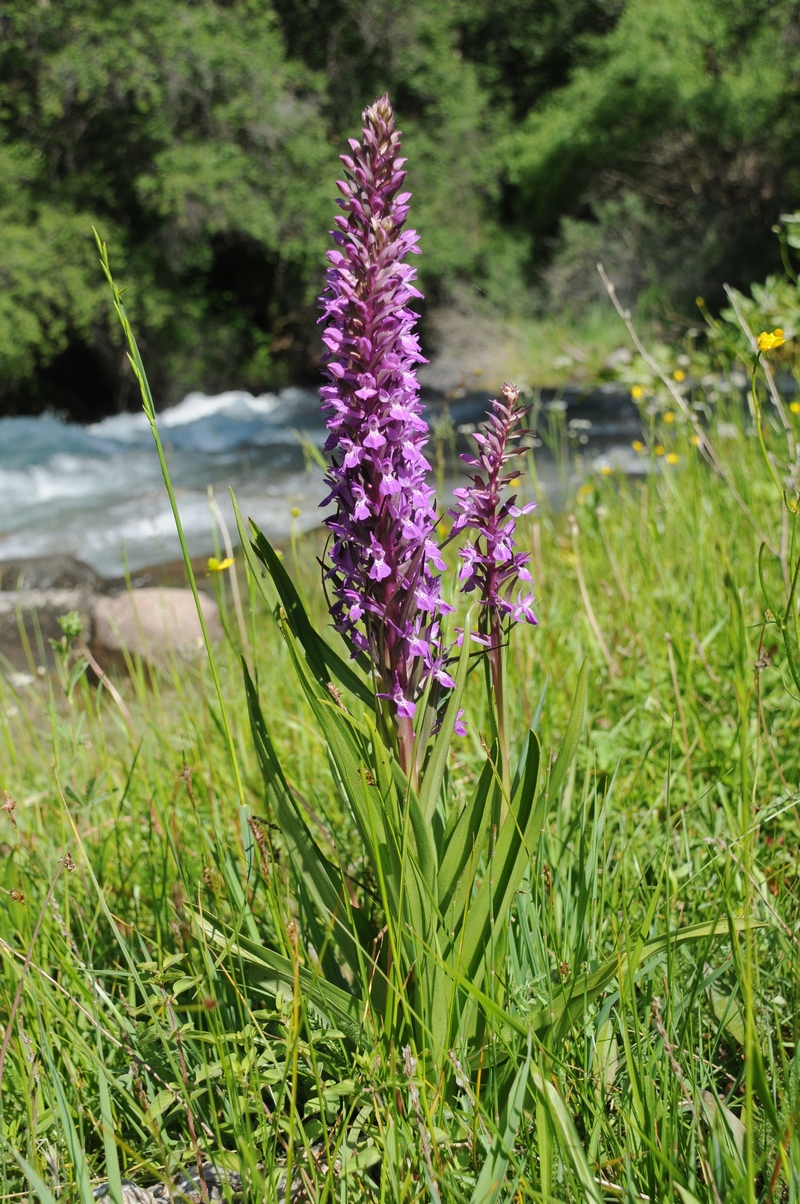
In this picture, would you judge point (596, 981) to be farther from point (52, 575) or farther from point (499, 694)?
point (52, 575)

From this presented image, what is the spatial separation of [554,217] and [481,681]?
20015mm

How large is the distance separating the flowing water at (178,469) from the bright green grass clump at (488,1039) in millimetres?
5052

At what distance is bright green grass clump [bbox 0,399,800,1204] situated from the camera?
1035 millimetres

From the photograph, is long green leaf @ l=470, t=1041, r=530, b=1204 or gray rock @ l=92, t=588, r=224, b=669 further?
gray rock @ l=92, t=588, r=224, b=669

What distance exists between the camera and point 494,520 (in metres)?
1.17

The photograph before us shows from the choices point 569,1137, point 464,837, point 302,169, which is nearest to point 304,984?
point 464,837

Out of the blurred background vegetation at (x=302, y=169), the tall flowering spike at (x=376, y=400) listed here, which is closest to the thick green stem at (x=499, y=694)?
the tall flowering spike at (x=376, y=400)

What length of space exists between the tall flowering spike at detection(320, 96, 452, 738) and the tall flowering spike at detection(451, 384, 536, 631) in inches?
2.6

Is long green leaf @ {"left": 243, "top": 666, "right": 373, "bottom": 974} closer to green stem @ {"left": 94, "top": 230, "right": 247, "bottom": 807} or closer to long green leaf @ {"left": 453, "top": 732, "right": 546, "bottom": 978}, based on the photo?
green stem @ {"left": 94, "top": 230, "right": 247, "bottom": 807}

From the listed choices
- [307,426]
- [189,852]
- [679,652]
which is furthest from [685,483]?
[307,426]

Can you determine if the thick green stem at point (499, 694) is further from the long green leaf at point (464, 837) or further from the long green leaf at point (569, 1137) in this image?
the long green leaf at point (569, 1137)

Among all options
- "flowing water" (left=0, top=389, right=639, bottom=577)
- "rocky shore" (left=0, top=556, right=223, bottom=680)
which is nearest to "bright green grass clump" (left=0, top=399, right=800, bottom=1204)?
"rocky shore" (left=0, top=556, right=223, bottom=680)

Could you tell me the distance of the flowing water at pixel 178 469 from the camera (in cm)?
935

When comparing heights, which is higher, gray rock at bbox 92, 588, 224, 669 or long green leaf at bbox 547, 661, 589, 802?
long green leaf at bbox 547, 661, 589, 802
